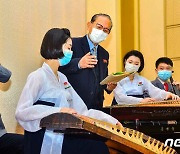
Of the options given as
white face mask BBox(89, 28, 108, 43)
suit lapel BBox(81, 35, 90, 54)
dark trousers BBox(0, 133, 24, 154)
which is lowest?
dark trousers BBox(0, 133, 24, 154)

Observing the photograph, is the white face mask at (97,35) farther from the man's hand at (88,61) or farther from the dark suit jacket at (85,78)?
the man's hand at (88,61)

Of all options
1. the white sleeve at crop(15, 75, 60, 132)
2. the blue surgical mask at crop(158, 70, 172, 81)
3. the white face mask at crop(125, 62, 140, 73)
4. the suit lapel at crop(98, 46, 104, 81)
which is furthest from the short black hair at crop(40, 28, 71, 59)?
the blue surgical mask at crop(158, 70, 172, 81)

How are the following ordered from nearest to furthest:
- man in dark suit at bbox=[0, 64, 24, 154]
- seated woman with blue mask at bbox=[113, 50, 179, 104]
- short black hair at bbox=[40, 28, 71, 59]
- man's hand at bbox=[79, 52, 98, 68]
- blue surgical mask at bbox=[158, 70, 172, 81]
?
short black hair at bbox=[40, 28, 71, 59]
man in dark suit at bbox=[0, 64, 24, 154]
man's hand at bbox=[79, 52, 98, 68]
seated woman with blue mask at bbox=[113, 50, 179, 104]
blue surgical mask at bbox=[158, 70, 172, 81]

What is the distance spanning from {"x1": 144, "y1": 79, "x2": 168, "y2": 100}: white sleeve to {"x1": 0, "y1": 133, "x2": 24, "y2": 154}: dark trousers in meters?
1.56

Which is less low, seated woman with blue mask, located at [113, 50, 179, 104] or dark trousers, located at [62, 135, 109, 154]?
seated woman with blue mask, located at [113, 50, 179, 104]

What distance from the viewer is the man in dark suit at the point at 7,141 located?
8.40 ft

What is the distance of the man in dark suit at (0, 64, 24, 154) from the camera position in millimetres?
2561

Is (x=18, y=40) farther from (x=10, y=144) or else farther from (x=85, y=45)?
(x=10, y=144)

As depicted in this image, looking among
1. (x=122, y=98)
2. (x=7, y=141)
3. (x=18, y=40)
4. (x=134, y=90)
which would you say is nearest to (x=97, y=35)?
(x=18, y=40)

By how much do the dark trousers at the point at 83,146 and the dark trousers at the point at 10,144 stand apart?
0.55 metres

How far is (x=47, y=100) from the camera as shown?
90.4 inches

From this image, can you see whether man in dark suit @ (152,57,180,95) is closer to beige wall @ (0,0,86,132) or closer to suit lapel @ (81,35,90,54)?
suit lapel @ (81,35,90,54)

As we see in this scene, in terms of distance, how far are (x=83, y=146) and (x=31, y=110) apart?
336 mm

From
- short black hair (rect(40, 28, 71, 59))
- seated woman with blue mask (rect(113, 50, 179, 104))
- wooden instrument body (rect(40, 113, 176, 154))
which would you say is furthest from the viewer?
seated woman with blue mask (rect(113, 50, 179, 104))
